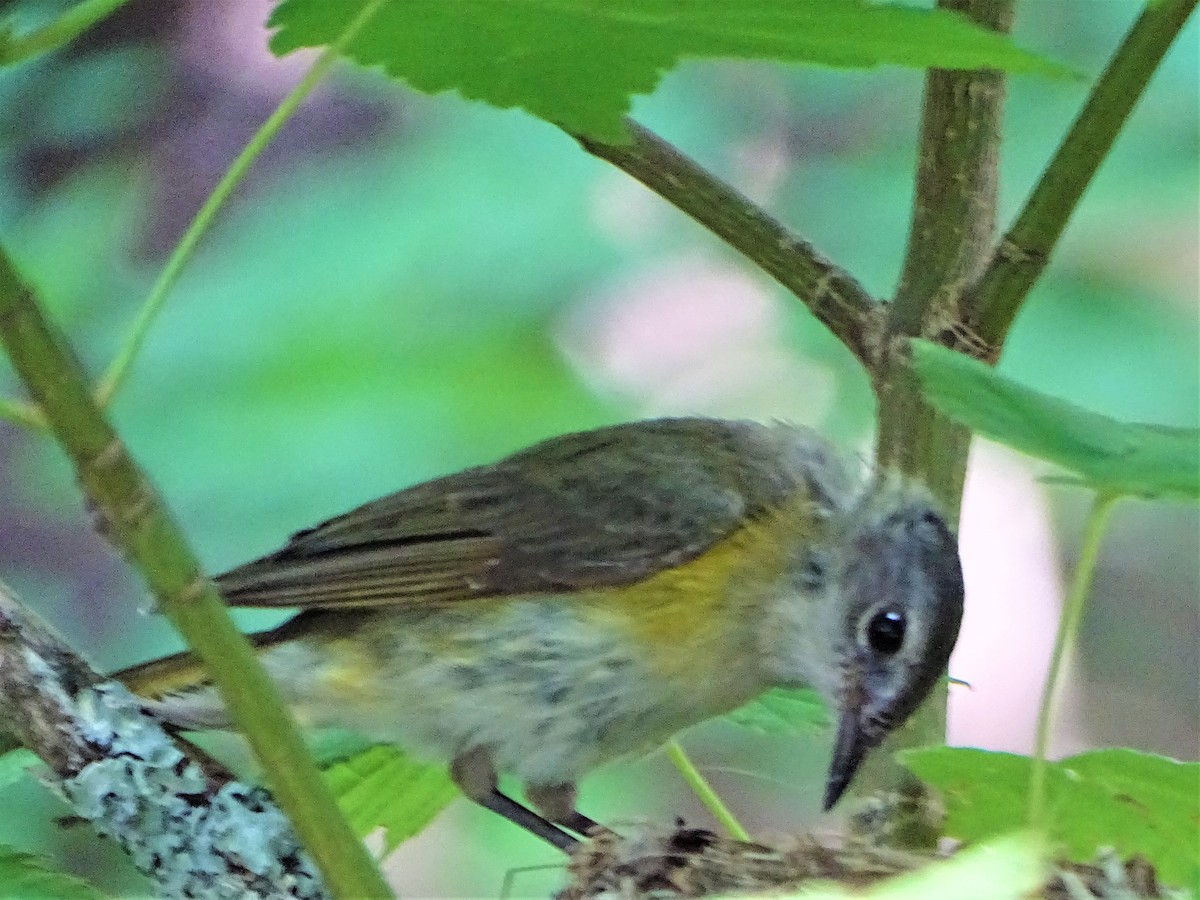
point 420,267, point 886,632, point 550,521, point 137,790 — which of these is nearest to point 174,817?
point 137,790

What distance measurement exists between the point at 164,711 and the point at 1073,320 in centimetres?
138

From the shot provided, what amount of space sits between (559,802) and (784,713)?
234 mm

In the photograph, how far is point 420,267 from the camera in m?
1.89

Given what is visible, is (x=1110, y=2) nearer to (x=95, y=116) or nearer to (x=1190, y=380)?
(x=1190, y=380)

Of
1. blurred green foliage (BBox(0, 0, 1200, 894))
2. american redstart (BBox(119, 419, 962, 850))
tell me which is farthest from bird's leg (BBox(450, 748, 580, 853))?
blurred green foliage (BBox(0, 0, 1200, 894))

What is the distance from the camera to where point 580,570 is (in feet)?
3.83

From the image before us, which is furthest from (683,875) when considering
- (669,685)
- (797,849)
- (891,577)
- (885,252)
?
(885,252)

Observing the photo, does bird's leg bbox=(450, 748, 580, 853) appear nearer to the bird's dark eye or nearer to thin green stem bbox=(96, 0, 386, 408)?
the bird's dark eye

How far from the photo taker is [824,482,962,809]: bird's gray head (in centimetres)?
111

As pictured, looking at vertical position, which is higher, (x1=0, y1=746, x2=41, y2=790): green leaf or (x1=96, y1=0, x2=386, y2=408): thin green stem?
(x1=96, y1=0, x2=386, y2=408): thin green stem

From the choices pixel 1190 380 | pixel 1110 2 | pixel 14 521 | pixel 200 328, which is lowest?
pixel 14 521

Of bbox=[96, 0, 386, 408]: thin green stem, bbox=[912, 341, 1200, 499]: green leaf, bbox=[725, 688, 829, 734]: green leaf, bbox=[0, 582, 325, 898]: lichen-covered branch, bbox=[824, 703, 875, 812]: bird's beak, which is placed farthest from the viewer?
bbox=[725, 688, 829, 734]: green leaf

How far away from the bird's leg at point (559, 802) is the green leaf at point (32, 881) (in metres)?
0.67

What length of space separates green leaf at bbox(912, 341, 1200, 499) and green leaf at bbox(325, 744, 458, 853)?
74cm
